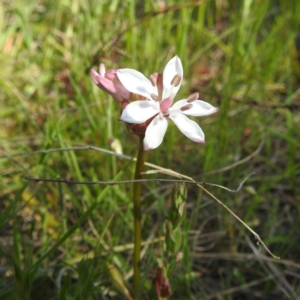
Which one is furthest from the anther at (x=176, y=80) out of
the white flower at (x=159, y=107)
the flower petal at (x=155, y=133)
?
the flower petal at (x=155, y=133)

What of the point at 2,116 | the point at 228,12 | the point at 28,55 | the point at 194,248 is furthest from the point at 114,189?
the point at 228,12

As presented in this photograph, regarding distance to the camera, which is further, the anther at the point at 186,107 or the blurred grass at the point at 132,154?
the blurred grass at the point at 132,154

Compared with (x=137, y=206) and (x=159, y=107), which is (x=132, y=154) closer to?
(x=137, y=206)

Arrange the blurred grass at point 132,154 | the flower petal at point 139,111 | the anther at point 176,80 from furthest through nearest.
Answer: the blurred grass at point 132,154 < the anther at point 176,80 < the flower petal at point 139,111

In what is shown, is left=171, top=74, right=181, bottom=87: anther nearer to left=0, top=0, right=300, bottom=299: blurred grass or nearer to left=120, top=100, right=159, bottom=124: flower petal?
left=120, top=100, right=159, bottom=124: flower petal

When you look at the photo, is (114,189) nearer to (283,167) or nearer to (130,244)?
(130,244)

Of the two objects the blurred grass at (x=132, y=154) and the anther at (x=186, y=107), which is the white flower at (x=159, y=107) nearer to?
the anther at (x=186, y=107)

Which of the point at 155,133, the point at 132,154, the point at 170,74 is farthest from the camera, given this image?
the point at 132,154

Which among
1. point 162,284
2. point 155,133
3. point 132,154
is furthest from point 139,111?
point 132,154
